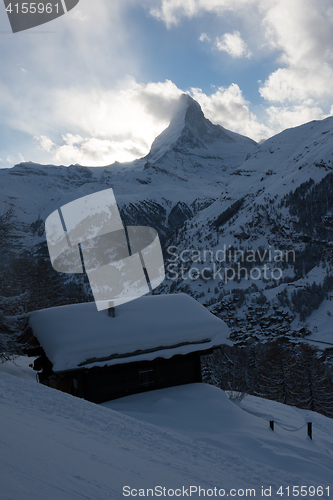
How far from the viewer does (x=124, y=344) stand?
10641 millimetres

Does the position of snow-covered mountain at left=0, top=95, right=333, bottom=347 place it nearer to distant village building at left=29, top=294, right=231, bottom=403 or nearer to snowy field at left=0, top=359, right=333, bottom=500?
distant village building at left=29, top=294, right=231, bottom=403

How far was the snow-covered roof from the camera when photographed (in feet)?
33.3

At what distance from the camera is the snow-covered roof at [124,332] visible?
10.1 m

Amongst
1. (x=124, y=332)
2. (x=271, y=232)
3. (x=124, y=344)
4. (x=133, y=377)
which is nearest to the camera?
(x=124, y=344)

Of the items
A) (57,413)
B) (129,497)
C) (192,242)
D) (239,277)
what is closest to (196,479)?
(129,497)

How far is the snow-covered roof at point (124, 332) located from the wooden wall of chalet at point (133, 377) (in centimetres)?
86

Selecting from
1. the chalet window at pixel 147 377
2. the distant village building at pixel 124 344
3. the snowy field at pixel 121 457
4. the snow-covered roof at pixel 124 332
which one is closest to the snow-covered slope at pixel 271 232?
the distant village building at pixel 124 344

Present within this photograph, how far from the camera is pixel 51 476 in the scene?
317 centimetres

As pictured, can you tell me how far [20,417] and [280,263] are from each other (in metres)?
132

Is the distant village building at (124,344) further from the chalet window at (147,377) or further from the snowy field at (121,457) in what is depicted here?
the snowy field at (121,457)

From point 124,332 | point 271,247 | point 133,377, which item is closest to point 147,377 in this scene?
point 133,377

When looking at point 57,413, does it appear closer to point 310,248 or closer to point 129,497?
point 129,497

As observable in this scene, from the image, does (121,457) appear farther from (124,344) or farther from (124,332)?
(124,332)

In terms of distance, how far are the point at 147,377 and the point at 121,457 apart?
8228 mm
